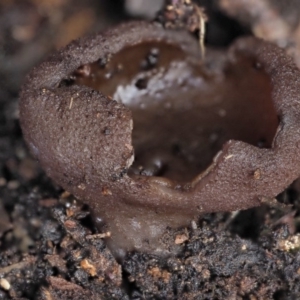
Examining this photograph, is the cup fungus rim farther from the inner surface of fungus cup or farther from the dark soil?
the dark soil

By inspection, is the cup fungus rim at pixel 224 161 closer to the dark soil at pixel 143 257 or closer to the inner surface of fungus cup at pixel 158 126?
the inner surface of fungus cup at pixel 158 126

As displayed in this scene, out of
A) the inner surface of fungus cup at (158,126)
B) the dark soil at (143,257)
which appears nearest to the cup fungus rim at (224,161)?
the inner surface of fungus cup at (158,126)

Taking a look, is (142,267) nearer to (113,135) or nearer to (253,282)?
(253,282)

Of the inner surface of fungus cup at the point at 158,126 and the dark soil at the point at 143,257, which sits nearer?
the inner surface of fungus cup at the point at 158,126

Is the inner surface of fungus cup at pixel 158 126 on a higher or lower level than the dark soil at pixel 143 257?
higher

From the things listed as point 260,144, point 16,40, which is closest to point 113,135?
point 260,144
